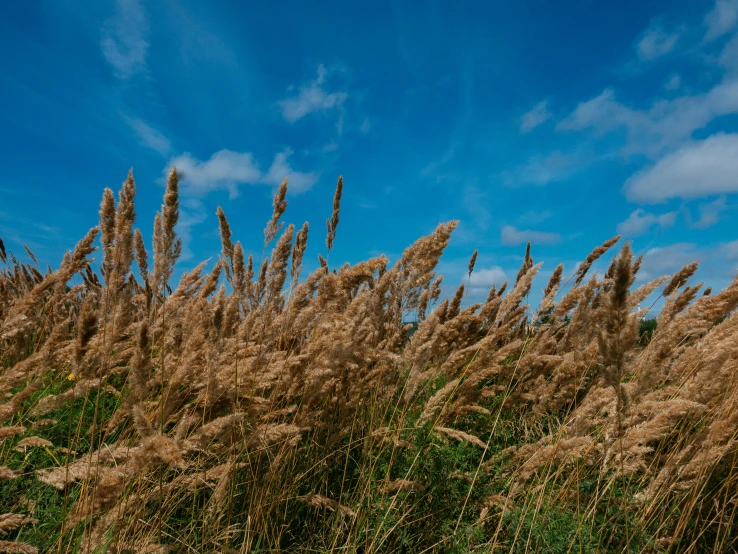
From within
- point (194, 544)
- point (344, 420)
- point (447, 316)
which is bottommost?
point (194, 544)

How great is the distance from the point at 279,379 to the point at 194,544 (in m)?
0.85

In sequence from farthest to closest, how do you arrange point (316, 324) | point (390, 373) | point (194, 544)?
point (390, 373)
point (316, 324)
point (194, 544)

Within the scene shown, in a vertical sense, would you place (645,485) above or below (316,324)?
below

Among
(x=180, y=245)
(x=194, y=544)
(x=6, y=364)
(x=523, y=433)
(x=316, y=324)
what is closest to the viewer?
(x=180, y=245)

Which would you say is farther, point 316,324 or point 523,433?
point 523,433

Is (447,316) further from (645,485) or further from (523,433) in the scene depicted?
(645,485)

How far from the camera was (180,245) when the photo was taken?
79.0 inches

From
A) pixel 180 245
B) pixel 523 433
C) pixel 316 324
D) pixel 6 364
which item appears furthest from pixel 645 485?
pixel 6 364

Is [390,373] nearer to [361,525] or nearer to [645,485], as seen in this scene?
[361,525]

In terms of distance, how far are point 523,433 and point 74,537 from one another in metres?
2.95

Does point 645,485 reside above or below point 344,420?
below

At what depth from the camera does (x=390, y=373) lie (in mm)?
3168

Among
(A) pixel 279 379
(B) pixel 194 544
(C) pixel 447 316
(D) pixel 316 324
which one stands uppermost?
(C) pixel 447 316

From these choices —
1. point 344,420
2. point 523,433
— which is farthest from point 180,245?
point 523,433
